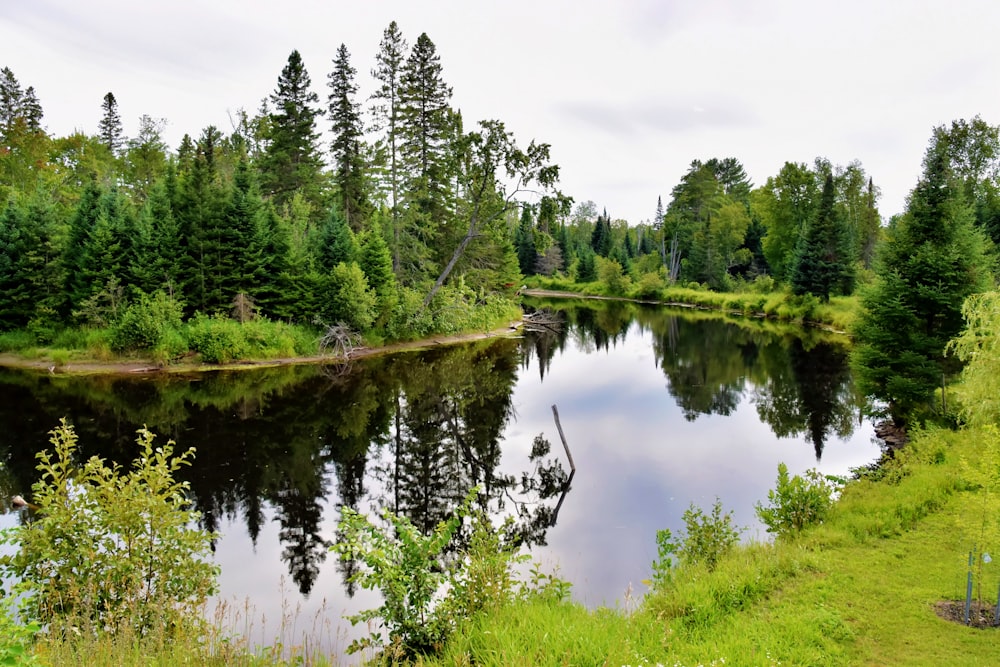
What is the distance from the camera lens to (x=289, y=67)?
1363 inches

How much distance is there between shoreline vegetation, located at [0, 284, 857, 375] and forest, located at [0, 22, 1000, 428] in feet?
1.68

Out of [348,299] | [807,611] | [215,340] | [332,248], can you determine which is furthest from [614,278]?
[807,611]

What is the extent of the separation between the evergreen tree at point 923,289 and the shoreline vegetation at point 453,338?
463 inches

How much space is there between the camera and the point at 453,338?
1304 inches

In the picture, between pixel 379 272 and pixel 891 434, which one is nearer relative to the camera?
pixel 891 434

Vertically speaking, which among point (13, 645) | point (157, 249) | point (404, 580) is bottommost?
point (404, 580)

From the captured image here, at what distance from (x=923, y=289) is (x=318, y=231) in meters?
27.0

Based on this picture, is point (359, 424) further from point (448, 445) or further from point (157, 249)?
point (157, 249)

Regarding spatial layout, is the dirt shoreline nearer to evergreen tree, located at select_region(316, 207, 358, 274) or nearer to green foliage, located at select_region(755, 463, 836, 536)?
evergreen tree, located at select_region(316, 207, 358, 274)

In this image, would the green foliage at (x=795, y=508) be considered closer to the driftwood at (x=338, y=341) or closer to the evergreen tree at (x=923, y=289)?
the evergreen tree at (x=923, y=289)

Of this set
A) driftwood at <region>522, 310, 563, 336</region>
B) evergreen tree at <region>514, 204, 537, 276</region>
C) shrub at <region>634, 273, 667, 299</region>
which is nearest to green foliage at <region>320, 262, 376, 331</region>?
driftwood at <region>522, 310, 563, 336</region>

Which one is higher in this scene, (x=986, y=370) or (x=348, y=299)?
(x=348, y=299)

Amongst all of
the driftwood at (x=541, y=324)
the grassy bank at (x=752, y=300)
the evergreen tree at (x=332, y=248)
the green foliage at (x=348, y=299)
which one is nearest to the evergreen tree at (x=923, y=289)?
the grassy bank at (x=752, y=300)

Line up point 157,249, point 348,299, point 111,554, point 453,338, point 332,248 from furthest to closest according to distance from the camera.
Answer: point 453,338 < point 332,248 < point 348,299 < point 157,249 < point 111,554
